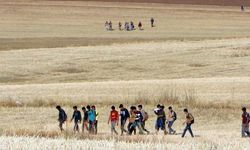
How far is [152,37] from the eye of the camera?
2539 inches

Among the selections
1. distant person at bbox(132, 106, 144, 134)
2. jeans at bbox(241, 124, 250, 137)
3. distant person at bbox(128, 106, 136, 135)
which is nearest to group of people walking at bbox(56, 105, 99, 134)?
distant person at bbox(128, 106, 136, 135)

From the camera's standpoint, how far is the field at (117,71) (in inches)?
803

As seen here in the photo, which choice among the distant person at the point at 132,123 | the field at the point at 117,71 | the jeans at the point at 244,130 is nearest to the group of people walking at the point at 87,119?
the field at the point at 117,71

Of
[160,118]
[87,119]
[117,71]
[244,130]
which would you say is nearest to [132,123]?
[160,118]

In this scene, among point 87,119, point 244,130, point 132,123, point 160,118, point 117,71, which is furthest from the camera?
point 117,71

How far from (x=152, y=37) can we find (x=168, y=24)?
14.8m

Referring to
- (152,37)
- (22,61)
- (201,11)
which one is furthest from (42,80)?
(201,11)

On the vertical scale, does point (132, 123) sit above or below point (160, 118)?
below

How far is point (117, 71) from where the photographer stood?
146 ft

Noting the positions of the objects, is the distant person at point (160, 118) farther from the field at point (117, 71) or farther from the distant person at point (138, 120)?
the field at point (117, 71)

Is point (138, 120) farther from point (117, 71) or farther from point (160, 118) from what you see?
point (117, 71)

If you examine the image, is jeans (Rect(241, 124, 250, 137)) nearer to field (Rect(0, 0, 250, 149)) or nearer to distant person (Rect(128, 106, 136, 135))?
field (Rect(0, 0, 250, 149))

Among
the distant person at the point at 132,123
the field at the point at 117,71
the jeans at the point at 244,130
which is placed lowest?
the jeans at the point at 244,130

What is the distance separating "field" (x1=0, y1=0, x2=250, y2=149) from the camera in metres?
20.4
